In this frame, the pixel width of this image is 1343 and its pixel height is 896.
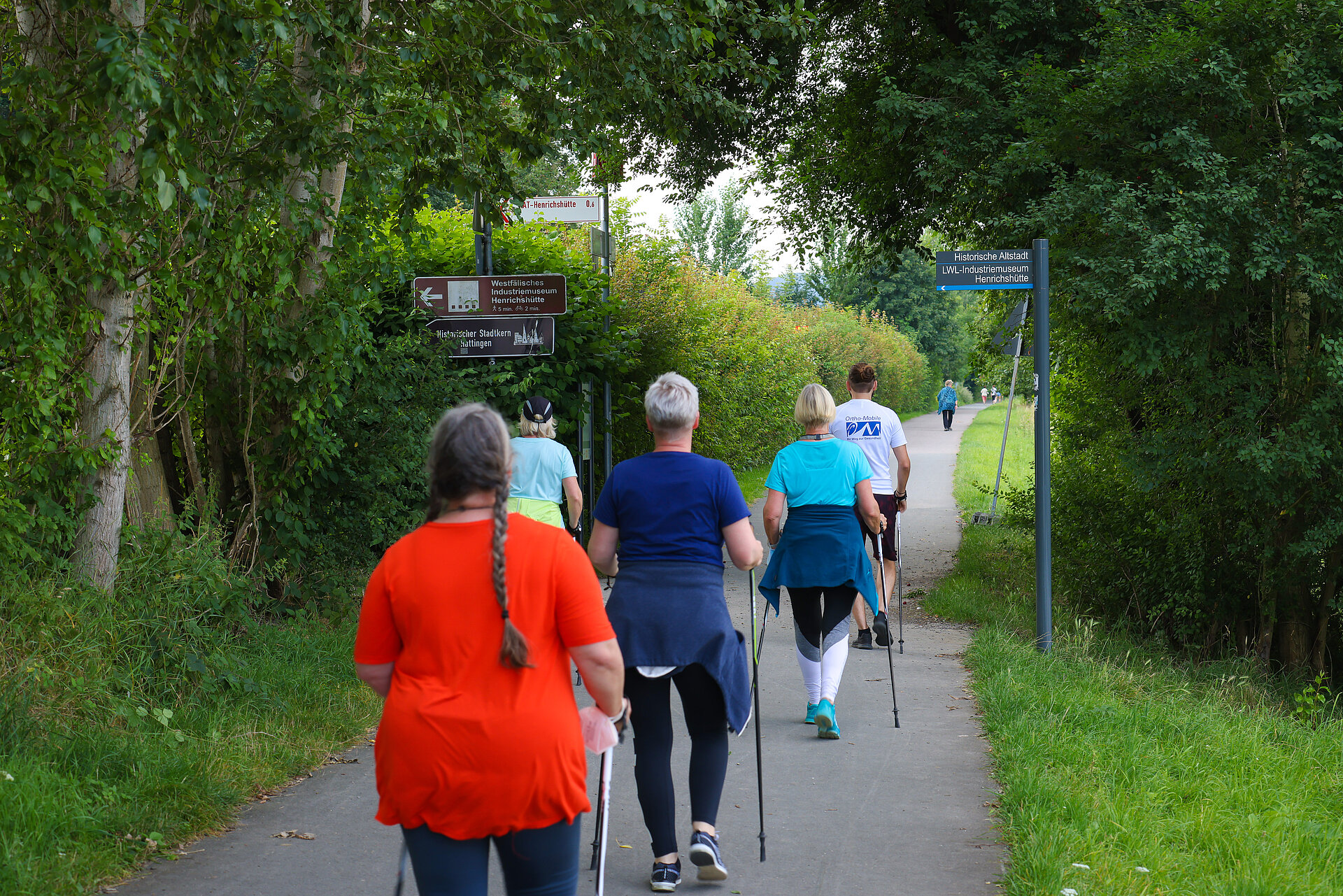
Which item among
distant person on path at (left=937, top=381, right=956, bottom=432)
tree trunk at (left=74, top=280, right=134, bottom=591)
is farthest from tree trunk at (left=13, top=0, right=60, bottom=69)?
distant person on path at (left=937, top=381, right=956, bottom=432)

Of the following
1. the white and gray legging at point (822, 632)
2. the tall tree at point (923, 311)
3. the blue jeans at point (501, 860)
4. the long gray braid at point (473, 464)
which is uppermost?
the tall tree at point (923, 311)

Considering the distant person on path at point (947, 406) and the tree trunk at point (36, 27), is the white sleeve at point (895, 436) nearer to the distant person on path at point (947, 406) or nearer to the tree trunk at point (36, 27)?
the tree trunk at point (36, 27)

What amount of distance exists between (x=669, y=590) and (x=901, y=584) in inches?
337

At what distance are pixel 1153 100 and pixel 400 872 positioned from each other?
27.5ft

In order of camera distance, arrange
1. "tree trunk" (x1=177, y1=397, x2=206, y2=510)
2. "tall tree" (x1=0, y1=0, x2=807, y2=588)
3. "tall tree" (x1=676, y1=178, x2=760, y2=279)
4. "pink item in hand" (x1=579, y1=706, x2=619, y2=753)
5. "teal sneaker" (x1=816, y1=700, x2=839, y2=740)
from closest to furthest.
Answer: "pink item in hand" (x1=579, y1=706, x2=619, y2=753), "tall tree" (x1=0, y1=0, x2=807, y2=588), "teal sneaker" (x1=816, y1=700, x2=839, y2=740), "tree trunk" (x1=177, y1=397, x2=206, y2=510), "tall tree" (x1=676, y1=178, x2=760, y2=279)

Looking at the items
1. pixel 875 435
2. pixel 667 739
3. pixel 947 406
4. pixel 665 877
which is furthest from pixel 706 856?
pixel 947 406

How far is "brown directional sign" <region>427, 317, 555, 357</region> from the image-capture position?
11.1m

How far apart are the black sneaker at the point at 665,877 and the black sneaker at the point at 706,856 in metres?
0.08

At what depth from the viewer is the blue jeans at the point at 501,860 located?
8.54 feet

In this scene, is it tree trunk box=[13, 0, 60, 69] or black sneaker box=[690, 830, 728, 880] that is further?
tree trunk box=[13, 0, 60, 69]

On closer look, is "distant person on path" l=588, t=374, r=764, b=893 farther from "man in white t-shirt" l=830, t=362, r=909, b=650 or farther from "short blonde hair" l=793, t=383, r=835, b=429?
"man in white t-shirt" l=830, t=362, r=909, b=650

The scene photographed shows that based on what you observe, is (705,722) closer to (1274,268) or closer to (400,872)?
(400,872)

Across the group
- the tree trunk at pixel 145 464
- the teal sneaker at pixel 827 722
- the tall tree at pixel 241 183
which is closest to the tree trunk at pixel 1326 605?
the teal sneaker at pixel 827 722

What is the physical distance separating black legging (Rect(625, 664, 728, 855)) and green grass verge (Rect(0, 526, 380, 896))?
2030 mm
